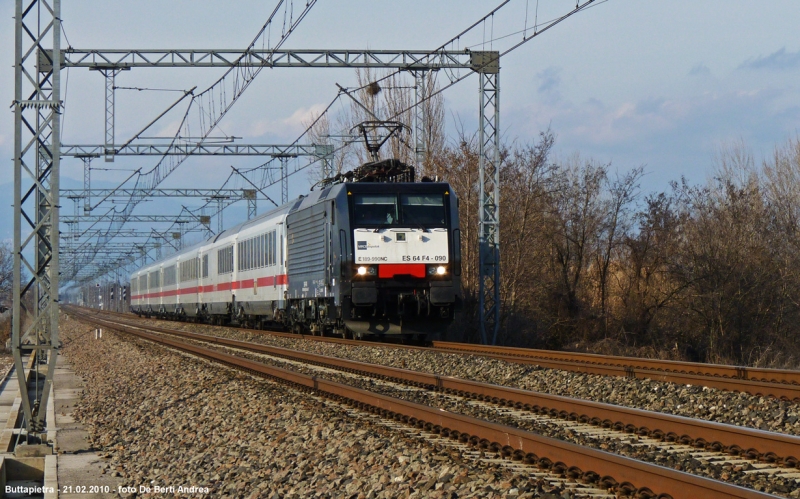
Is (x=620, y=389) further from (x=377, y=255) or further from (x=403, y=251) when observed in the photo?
(x=377, y=255)

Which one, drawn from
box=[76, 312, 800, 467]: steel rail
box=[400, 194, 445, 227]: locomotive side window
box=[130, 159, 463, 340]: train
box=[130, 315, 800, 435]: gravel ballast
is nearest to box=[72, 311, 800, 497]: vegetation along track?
box=[76, 312, 800, 467]: steel rail

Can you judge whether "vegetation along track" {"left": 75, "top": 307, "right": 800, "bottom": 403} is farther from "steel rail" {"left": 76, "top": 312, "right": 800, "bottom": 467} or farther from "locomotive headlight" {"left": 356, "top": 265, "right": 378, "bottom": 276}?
Answer: "locomotive headlight" {"left": 356, "top": 265, "right": 378, "bottom": 276}

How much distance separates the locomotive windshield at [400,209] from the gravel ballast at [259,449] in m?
5.34

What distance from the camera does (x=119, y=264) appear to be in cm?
10156

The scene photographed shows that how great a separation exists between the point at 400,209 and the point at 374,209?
0.53m

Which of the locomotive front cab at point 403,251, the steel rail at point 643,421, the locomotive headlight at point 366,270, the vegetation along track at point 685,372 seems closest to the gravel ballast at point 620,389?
the vegetation along track at point 685,372

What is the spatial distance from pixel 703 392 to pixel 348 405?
13.1ft

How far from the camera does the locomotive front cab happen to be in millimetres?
17875

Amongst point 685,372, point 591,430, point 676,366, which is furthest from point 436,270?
point 591,430

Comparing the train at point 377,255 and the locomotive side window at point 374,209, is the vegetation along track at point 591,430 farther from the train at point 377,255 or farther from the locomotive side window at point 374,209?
the locomotive side window at point 374,209

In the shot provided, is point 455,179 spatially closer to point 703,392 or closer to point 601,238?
point 601,238

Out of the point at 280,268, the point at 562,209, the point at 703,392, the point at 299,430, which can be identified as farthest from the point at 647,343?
the point at 299,430

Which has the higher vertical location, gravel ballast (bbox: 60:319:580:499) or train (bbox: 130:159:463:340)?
train (bbox: 130:159:463:340)

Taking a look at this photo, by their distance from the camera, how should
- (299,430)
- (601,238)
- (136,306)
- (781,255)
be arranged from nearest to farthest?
(299,430) < (781,255) < (601,238) < (136,306)
